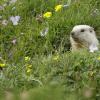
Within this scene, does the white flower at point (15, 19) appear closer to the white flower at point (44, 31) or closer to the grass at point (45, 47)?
the grass at point (45, 47)

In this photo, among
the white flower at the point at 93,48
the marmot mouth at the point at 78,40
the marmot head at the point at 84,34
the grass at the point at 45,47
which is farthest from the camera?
the marmot mouth at the point at 78,40

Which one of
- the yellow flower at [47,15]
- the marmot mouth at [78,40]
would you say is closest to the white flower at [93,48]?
the marmot mouth at [78,40]

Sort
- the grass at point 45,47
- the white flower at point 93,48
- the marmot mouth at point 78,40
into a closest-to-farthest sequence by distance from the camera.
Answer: the grass at point 45,47, the white flower at point 93,48, the marmot mouth at point 78,40

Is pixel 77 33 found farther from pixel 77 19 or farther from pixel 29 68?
pixel 29 68

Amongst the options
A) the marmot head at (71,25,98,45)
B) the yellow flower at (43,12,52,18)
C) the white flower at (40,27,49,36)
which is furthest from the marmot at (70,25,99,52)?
the yellow flower at (43,12,52,18)

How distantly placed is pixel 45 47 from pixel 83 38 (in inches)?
26.7

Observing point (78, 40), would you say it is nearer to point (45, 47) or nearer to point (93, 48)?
point (93, 48)

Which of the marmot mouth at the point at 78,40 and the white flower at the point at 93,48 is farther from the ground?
the marmot mouth at the point at 78,40

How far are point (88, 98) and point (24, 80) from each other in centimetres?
205

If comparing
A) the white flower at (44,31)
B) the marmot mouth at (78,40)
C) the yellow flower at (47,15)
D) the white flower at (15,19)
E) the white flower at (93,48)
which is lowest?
the white flower at (93,48)

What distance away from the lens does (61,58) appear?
4105 millimetres

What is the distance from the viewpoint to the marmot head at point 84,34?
557 centimetres

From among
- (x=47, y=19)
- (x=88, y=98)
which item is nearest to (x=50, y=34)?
(x=47, y=19)

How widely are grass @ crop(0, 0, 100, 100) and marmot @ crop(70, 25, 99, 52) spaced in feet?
0.45
